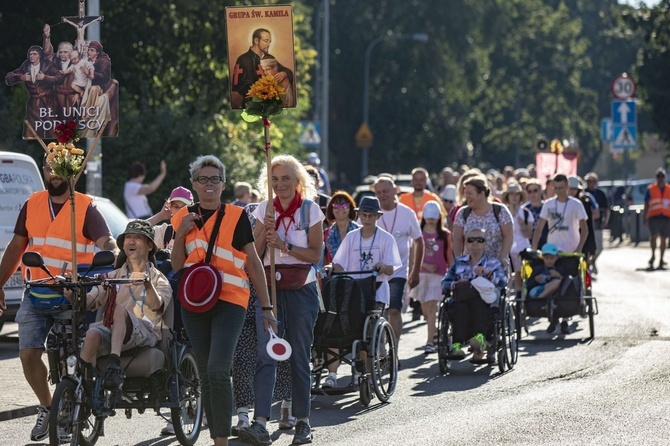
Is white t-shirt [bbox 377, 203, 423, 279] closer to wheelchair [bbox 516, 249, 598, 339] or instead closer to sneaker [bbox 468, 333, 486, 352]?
sneaker [bbox 468, 333, 486, 352]

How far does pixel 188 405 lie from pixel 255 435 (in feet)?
2.32

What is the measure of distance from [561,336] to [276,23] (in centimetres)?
757

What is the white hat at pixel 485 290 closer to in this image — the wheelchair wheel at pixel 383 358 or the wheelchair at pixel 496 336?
the wheelchair at pixel 496 336

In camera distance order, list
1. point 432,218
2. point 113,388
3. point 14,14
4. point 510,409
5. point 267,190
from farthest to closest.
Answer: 1. point 14,14
2. point 432,218
3. point 510,409
4. point 267,190
5. point 113,388

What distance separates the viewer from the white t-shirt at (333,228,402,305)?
511 inches

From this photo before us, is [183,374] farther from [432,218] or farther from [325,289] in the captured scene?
[432,218]

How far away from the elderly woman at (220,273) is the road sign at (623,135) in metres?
25.4

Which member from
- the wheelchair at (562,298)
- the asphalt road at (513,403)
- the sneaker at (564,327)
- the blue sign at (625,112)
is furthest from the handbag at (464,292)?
the blue sign at (625,112)

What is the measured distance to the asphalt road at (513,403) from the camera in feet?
33.0

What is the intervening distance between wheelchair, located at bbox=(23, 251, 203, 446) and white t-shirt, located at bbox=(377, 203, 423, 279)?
4.83 metres

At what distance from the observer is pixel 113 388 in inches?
374

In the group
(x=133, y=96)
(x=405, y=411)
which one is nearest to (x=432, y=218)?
(x=405, y=411)

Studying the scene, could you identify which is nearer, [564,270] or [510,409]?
[510,409]

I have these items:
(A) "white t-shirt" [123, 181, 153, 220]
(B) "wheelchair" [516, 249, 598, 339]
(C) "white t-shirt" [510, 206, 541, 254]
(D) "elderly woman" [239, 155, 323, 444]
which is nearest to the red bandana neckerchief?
(D) "elderly woman" [239, 155, 323, 444]
